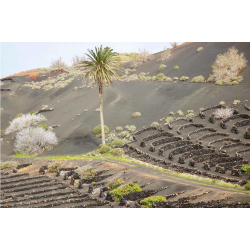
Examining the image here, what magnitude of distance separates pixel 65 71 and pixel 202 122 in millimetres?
62461

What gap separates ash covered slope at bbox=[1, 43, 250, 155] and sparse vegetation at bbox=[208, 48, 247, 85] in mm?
1138

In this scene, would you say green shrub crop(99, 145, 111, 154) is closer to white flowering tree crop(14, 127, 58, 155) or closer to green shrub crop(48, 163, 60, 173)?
green shrub crop(48, 163, 60, 173)

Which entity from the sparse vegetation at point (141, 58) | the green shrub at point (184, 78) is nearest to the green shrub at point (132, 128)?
the green shrub at point (184, 78)

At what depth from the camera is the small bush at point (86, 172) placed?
2794 centimetres

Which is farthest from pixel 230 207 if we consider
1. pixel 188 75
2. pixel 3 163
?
pixel 188 75

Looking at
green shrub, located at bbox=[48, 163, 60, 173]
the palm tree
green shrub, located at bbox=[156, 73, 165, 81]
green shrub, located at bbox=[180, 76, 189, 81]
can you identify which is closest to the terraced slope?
green shrub, located at bbox=[48, 163, 60, 173]

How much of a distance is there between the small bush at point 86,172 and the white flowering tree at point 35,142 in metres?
11.9

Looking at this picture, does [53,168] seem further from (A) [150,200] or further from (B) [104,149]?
(A) [150,200]

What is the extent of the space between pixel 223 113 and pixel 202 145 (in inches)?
319

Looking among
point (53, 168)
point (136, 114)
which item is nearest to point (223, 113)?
point (136, 114)

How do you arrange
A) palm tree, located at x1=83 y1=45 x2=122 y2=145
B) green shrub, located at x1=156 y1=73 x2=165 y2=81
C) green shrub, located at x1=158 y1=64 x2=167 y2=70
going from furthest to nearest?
green shrub, located at x1=158 y1=64 x2=167 y2=70 < green shrub, located at x1=156 y1=73 x2=165 y2=81 < palm tree, located at x1=83 y1=45 x2=122 y2=145

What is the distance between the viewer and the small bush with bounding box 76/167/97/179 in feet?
91.7

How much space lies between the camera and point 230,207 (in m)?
18.4

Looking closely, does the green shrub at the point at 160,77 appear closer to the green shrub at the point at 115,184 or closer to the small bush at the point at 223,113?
the small bush at the point at 223,113
